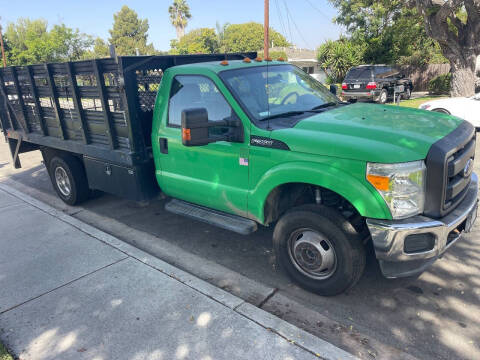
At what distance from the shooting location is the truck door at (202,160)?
3812 millimetres

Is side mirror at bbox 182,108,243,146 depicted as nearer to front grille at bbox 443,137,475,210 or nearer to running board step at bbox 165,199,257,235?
running board step at bbox 165,199,257,235

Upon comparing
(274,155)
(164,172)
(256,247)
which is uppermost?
(274,155)

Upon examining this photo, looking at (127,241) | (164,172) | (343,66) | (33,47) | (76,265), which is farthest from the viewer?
(33,47)

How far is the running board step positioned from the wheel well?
0.23 metres

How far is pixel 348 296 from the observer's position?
3.54 m

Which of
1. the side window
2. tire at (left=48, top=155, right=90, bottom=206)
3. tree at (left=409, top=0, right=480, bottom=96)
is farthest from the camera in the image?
tree at (left=409, top=0, right=480, bottom=96)

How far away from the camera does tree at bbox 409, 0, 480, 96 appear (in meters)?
14.2

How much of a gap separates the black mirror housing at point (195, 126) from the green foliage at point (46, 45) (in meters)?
51.5

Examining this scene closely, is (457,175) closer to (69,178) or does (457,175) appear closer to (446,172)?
(446,172)

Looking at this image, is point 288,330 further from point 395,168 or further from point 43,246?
point 43,246

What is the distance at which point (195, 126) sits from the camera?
10.7ft

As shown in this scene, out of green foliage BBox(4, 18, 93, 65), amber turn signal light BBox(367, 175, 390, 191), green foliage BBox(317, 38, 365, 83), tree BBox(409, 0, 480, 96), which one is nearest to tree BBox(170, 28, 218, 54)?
green foliage BBox(4, 18, 93, 65)

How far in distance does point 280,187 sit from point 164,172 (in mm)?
1653

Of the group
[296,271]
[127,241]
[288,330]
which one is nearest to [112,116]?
[127,241]
